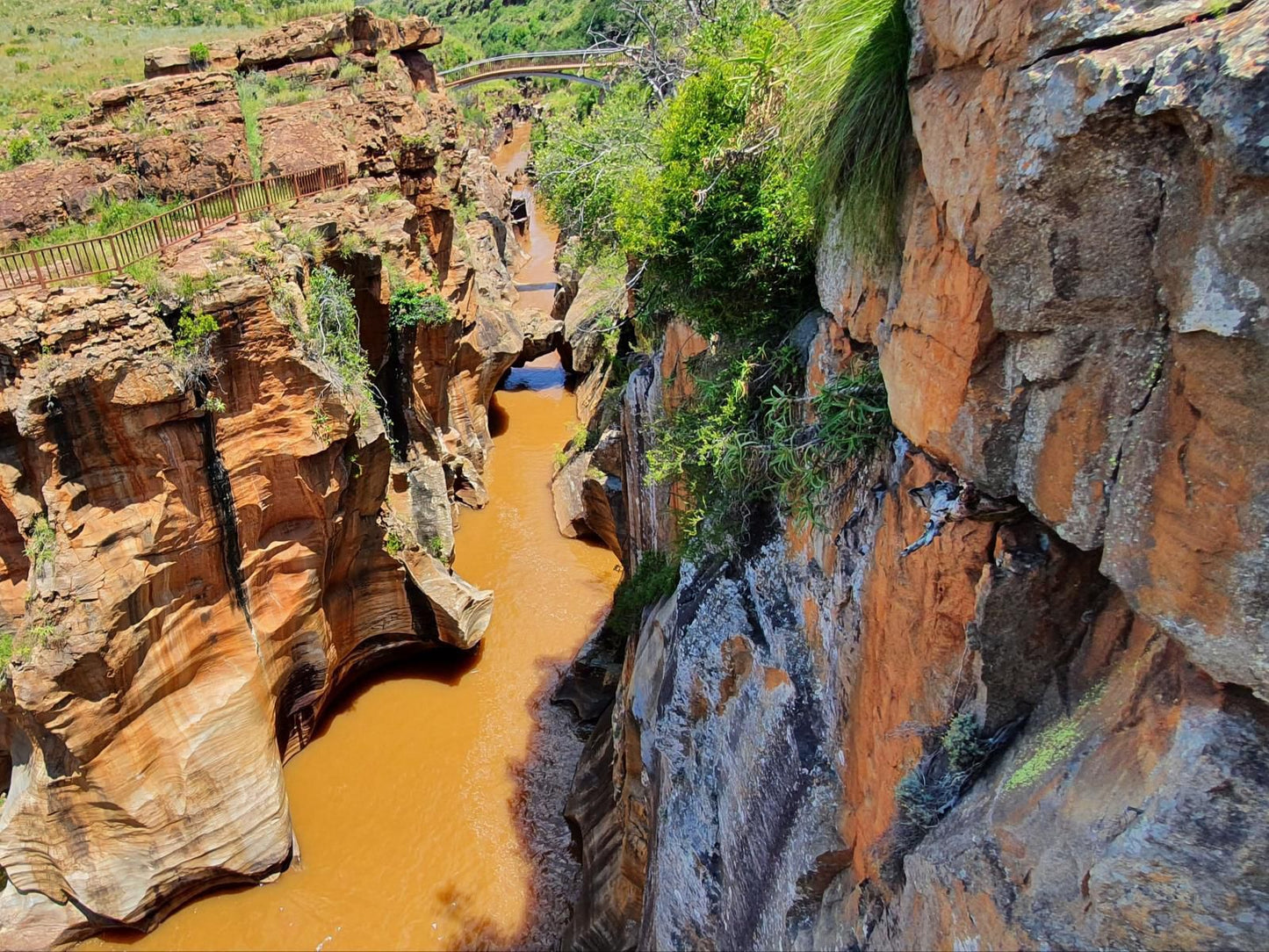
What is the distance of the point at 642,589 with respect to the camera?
993 cm

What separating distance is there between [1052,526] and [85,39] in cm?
3892

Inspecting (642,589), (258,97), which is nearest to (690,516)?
(642,589)

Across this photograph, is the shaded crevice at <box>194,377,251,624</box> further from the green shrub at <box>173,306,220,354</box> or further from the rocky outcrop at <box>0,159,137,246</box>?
the rocky outcrop at <box>0,159,137,246</box>

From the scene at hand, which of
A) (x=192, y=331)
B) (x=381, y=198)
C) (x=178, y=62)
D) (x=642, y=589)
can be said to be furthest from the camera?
(x=178, y=62)

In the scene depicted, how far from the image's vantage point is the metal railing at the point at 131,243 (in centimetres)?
859

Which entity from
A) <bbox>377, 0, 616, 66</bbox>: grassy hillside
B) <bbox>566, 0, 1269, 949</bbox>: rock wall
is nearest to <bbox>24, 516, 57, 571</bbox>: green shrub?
<bbox>566, 0, 1269, 949</bbox>: rock wall

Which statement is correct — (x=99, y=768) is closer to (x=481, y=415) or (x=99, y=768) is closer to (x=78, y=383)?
A: (x=78, y=383)

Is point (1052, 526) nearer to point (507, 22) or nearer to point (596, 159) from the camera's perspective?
point (596, 159)

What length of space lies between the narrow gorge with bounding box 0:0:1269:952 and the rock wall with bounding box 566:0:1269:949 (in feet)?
0.06

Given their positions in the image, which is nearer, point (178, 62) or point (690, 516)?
point (690, 516)

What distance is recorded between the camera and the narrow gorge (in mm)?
2605

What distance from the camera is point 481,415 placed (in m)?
19.2

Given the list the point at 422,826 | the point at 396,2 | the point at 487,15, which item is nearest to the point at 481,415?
the point at 422,826

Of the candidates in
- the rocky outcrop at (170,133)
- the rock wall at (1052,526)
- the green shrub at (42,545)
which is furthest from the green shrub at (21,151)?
the rock wall at (1052,526)
